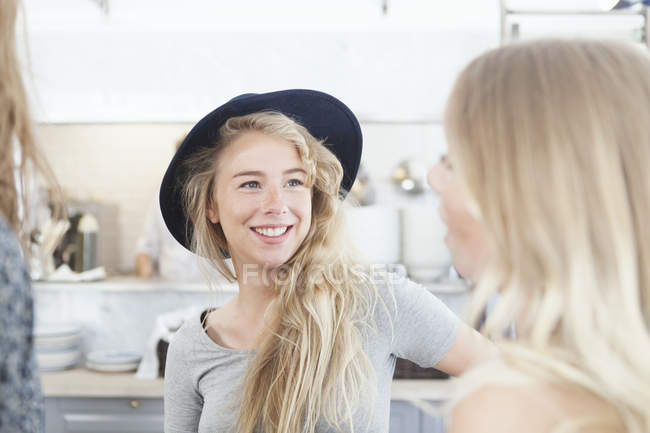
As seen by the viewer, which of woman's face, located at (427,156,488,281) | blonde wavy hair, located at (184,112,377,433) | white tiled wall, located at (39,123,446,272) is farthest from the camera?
white tiled wall, located at (39,123,446,272)

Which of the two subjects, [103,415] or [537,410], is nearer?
[537,410]

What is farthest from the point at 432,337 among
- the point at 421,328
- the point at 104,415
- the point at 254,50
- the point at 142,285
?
the point at 254,50

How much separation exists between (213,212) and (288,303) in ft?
0.93

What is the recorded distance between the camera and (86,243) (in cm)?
296

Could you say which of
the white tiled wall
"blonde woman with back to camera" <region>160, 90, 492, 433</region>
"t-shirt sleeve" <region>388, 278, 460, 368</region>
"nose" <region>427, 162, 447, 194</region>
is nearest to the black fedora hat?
"blonde woman with back to camera" <region>160, 90, 492, 433</region>

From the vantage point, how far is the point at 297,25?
9.70 feet

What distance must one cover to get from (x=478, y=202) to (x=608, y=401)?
9.3 inches

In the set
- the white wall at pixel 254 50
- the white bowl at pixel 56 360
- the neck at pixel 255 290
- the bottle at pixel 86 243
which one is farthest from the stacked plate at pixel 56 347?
the neck at pixel 255 290

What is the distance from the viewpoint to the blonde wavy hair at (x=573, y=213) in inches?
24.2

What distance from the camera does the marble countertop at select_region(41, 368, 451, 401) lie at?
8.18 ft

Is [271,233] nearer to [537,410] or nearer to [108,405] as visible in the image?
[537,410]

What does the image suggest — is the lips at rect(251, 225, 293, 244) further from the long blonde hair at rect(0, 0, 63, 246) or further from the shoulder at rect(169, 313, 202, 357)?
the long blonde hair at rect(0, 0, 63, 246)

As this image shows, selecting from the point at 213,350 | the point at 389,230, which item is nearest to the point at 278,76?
the point at 389,230

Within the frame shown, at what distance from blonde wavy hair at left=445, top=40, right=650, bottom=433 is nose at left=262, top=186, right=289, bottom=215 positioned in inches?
26.2
